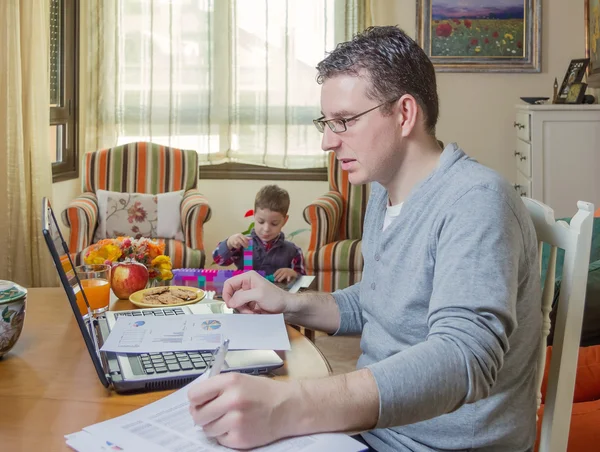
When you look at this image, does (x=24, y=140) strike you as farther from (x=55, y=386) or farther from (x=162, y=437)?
A: (x=162, y=437)

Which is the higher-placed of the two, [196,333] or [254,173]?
[254,173]

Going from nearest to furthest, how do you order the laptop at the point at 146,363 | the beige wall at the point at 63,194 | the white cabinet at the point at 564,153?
the laptop at the point at 146,363 < the white cabinet at the point at 564,153 < the beige wall at the point at 63,194

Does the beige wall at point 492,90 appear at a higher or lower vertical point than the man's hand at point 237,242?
higher

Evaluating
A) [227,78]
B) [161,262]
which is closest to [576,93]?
[227,78]

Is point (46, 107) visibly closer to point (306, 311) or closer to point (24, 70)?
point (24, 70)

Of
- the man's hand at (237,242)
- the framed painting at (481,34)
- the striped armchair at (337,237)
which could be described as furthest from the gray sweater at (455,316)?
the framed painting at (481,34)

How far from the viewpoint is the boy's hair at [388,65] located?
51.4 inches

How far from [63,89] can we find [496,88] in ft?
9.51

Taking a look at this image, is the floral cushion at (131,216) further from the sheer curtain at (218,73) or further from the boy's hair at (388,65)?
the boy's hair at (388,65)

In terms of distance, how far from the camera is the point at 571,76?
181 inches

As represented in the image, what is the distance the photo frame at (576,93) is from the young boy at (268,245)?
1959mm

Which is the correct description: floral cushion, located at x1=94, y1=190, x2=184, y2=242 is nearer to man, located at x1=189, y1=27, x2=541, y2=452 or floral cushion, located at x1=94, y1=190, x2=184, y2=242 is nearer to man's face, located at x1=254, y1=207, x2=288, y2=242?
man's face, located at x1=254, y1=207, x2=288, y2=242

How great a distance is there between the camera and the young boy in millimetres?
3410

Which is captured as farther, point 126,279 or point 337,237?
point 337,237
